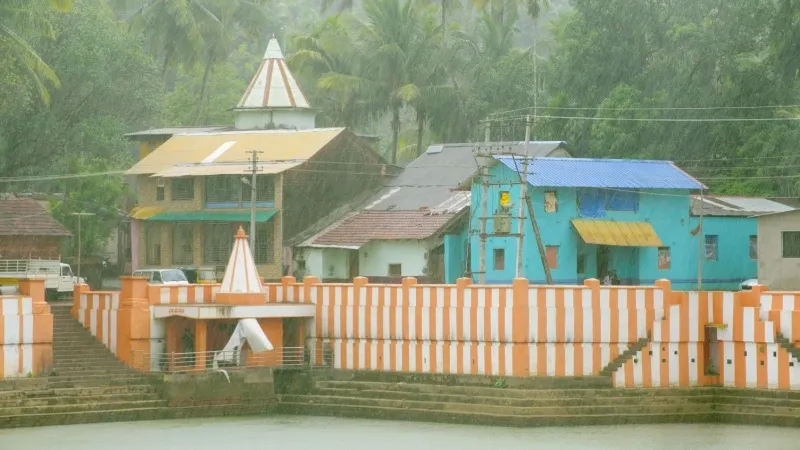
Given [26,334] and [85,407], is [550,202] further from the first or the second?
[26,334]

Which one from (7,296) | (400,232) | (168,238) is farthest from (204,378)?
(168,238)

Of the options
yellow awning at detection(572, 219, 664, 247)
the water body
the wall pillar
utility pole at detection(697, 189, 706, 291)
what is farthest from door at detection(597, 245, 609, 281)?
the wall pillar

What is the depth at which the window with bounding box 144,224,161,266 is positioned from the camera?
72000 mm

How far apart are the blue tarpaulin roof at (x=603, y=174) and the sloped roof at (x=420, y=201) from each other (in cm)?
232

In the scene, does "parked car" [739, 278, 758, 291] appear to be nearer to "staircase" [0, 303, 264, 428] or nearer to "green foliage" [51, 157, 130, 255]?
"staircase" [0, 303, 264, 428]

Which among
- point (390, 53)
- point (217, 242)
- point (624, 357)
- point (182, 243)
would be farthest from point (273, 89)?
point (624, 357)

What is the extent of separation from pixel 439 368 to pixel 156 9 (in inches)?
1654

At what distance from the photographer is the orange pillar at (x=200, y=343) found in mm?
49188

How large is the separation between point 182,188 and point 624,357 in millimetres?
28803

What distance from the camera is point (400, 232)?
6494 centimetres

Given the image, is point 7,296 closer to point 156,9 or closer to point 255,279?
point 255,279

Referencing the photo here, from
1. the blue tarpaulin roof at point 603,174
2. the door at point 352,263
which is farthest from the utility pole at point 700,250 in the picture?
the door at point 352,263

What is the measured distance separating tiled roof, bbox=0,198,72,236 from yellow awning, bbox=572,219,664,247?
1813cm

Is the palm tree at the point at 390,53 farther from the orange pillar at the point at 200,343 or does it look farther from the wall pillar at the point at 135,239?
the orange pillar at the point at 200,343
